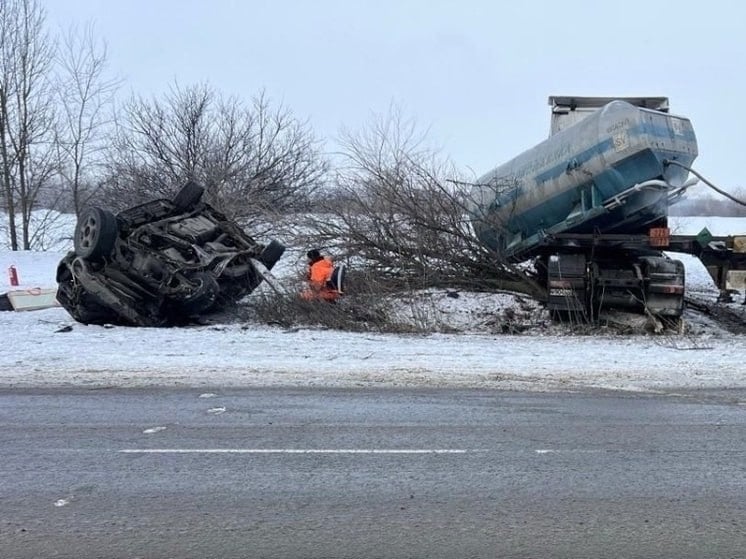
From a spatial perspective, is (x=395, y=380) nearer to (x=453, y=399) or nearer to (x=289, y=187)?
(x=453, y=399)

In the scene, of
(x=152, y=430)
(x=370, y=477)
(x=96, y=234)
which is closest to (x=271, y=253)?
(x=96, y=234)

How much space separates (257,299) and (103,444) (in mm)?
8075

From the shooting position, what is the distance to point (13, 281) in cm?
1958

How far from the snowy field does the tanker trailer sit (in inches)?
37.9

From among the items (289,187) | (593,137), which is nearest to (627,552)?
(593,137)

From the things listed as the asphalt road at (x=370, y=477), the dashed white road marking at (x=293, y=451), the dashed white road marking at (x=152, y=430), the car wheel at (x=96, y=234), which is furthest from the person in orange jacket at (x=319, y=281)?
the dashed white road marking at (x=293, y=451)

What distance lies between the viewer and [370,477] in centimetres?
493

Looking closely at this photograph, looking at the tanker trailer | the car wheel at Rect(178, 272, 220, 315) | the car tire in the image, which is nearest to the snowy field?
the car wheel at Rect(178, 272, 220, 315)

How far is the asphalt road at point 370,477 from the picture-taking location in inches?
153

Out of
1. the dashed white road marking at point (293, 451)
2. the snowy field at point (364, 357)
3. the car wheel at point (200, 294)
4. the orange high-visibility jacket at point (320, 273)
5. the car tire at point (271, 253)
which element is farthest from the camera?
the orange high-visibility jacket at point (320, 273)

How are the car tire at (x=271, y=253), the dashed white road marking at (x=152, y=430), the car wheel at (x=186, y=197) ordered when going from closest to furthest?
the dashed white road marking at (x=152, y=430), the car tire at (x=271, y=253), the car wheel at (x=186, y=197)

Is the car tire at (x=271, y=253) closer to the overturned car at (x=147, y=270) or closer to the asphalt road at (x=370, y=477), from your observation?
the overturned car at (x=147, y=270)

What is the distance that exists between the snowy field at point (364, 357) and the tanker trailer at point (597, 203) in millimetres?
964

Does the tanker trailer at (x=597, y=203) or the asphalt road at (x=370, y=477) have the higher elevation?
the tanker trailer at (x=597, y=203)
